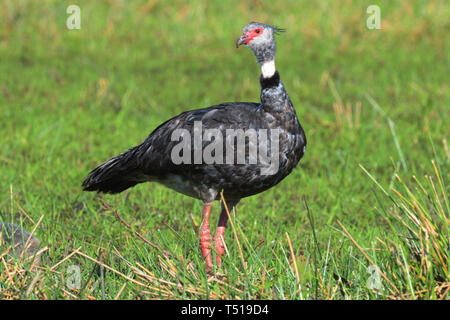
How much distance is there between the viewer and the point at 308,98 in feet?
30.1

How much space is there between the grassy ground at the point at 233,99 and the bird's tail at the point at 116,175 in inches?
13.5

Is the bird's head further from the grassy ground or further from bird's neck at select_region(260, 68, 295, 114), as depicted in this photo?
the grassy ground

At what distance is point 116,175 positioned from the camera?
17.1 ft

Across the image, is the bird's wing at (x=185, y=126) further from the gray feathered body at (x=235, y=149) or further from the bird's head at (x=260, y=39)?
the bird's head at (x=260, y=39)

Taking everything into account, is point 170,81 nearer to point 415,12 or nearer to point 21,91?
point 21,91

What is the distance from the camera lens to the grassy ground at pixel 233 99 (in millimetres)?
3848

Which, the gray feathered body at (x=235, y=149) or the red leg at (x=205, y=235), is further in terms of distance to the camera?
the red leg at (x=205, y=235)

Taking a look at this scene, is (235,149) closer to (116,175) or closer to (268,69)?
(268,69)

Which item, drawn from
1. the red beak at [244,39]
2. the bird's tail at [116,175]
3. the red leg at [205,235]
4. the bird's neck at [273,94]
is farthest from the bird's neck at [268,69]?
the bird's tail at [116,175]

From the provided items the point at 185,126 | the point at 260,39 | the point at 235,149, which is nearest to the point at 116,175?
the point at 185,126

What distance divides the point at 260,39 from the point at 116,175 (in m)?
1.42

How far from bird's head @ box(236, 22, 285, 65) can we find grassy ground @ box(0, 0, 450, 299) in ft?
3.61

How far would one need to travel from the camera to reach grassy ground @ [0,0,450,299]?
3848mm

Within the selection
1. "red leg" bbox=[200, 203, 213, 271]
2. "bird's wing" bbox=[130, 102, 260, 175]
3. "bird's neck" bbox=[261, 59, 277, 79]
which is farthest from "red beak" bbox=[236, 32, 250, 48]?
"red leg" bbox=[200, 203, 213, 271]
